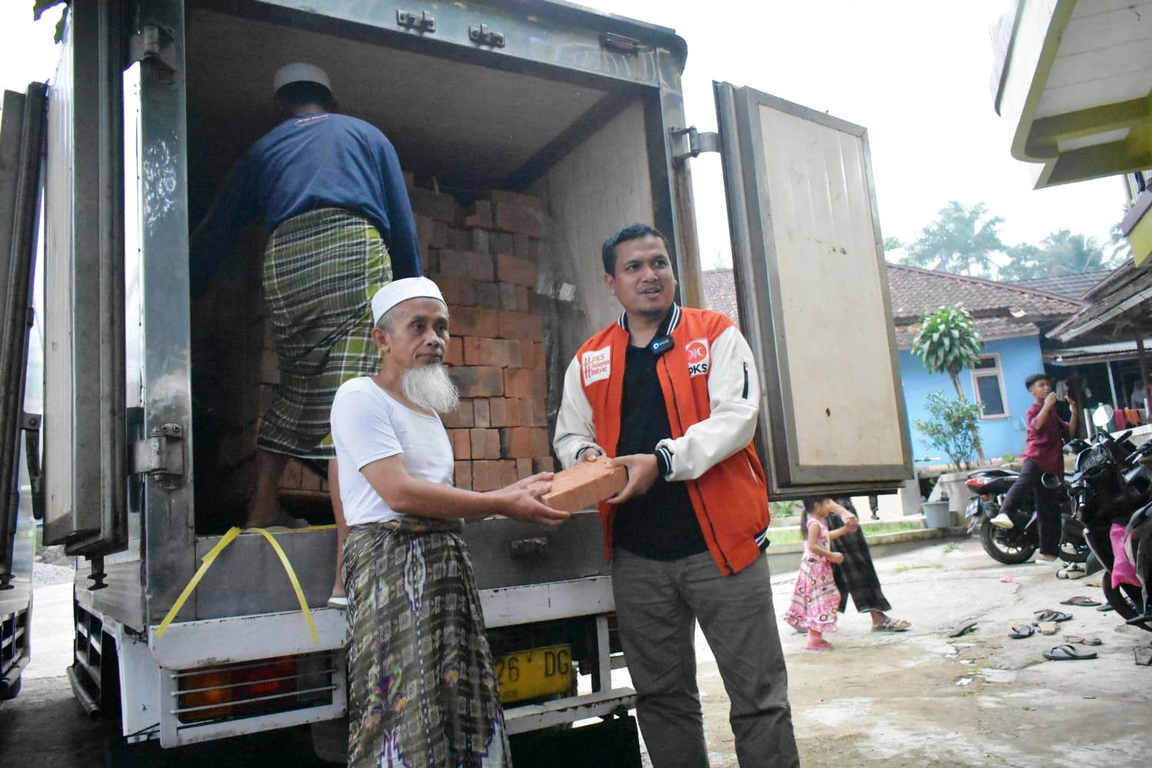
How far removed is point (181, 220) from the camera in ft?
7.54

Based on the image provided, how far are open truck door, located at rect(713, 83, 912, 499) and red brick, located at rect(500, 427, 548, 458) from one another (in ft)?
4.81

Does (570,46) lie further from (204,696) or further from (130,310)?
(204,696)

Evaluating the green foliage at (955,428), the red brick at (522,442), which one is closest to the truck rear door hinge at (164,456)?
the red brick at (522,442)

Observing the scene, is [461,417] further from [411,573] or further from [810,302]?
[411,573]

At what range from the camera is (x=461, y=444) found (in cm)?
395

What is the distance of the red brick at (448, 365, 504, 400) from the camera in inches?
159

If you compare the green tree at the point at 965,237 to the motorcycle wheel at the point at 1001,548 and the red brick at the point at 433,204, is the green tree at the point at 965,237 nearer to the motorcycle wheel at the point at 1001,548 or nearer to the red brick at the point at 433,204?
the motorcycle wheel at the point at 1001,548

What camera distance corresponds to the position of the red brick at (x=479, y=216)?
4379mm

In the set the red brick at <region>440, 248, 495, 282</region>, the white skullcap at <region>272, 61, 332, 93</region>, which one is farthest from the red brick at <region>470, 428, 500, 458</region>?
the white skullcap at <region>272, 61, 332, 93</region>

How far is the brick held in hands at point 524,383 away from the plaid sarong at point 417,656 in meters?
2.15

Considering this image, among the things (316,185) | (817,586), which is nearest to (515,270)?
(316,185)

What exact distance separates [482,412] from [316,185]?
1.50m

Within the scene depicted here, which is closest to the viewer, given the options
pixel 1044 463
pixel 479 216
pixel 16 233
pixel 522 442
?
pixel 16 233

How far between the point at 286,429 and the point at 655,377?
1140 millimetres
